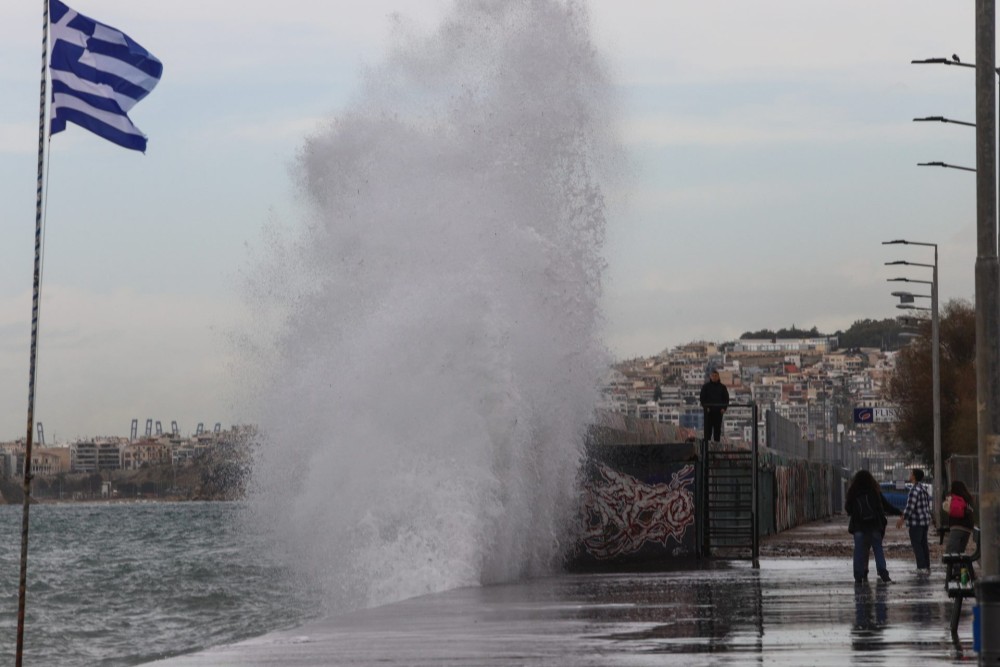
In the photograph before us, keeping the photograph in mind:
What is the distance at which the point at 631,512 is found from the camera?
101ft

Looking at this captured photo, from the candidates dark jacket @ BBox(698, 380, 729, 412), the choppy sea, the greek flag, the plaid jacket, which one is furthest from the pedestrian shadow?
the choppy sea

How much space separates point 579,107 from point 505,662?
19.2 metres

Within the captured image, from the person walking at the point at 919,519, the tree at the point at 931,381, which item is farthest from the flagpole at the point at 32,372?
the tree at the point at 931,381

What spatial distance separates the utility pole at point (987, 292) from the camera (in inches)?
661

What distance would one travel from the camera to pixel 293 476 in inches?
1129

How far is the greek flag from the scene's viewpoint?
16531 millimetres

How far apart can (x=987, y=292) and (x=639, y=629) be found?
5.86 meters

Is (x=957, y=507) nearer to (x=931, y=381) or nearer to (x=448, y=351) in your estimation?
(x=448, y=351)

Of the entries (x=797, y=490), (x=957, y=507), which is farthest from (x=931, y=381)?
(x=957, y=507)

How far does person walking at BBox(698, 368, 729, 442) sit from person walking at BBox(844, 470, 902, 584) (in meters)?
6.75

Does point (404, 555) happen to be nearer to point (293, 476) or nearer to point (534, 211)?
point (293, 476)

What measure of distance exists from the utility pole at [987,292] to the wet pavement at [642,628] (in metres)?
1.10

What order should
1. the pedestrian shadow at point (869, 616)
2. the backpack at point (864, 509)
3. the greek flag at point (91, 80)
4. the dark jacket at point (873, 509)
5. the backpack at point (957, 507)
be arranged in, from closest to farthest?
the pedestrian shadow at point (869, 616), the greek flag at point (91, 80), the backpack at point (957, 507), the dark jacket at point (873, 509), the backpack at point (864, 509)

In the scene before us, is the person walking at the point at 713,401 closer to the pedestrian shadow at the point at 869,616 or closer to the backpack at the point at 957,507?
the pedestrian shadow at the point at 869,616
